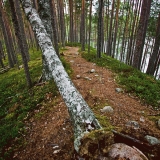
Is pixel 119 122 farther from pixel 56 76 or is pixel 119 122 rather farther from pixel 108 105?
pixel 56 76

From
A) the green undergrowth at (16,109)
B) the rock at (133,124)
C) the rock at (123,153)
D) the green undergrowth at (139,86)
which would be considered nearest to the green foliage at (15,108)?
the green undergrowth at (16,109)

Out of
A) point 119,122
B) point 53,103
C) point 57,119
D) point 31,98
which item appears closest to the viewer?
point 119,122

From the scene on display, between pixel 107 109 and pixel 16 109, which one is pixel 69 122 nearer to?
pixel 107 109

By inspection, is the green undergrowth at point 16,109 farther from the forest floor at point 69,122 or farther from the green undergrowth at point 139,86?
the green undergrowth at point 139,86

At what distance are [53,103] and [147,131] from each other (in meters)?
3.46

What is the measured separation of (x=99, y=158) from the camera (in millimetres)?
2494

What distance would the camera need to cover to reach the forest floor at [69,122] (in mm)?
3484

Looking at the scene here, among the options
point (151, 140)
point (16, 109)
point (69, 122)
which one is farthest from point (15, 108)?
point (151, 140)

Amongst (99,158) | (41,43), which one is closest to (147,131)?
(99,158)

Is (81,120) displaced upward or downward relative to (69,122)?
upward

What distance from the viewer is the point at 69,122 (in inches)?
168

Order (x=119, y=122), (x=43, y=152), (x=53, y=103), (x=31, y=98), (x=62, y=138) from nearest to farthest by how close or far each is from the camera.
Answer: (x=43, y=152) → (x=62, y=138) → (x=119, y=122) → (x=53, y=103) → (x=31, y=98)

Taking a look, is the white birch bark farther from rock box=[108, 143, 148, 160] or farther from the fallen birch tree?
rock box=[108, 143, 148, 160]

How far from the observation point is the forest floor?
348cm
